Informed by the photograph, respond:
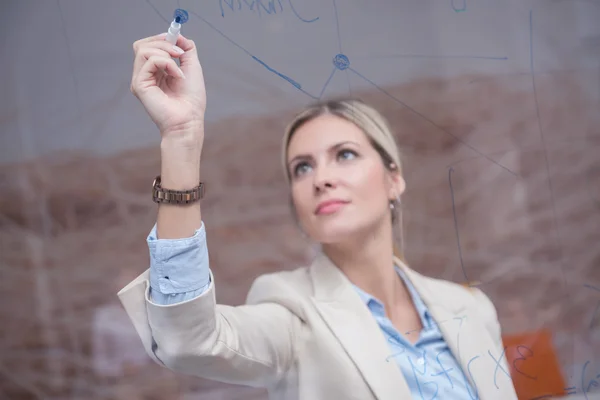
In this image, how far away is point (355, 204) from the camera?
0.85 metres

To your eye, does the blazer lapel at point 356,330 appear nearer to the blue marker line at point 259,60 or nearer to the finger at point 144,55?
the blue marker line at point 259,60

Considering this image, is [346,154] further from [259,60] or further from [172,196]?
[172,196]

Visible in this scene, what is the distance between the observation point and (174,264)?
2.13ft

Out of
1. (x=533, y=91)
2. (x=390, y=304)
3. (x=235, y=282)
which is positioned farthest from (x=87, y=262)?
(x=533, y=91)

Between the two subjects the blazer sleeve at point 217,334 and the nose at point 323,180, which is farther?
the nose at point 323,180

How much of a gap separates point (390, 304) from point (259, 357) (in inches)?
9.8

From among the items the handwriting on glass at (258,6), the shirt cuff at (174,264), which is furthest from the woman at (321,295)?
the handwriting on glass at (258,6)

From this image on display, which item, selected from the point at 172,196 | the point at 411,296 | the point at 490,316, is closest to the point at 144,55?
the point at 172,196

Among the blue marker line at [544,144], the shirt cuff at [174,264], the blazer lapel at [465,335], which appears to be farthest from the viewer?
the blue marker line at [544,144]

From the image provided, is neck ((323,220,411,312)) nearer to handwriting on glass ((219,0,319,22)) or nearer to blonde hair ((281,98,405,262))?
blonde hair ((281,98,405,262))

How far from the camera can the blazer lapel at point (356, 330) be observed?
781 millimetres

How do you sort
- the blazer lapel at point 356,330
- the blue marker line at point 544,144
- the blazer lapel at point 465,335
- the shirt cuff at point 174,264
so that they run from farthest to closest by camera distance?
the blue marker line at point 544,144 → the blazer lapel at point 465,335 → the blazer lapel at point 356,330 → the shirt cuff at point 174,264

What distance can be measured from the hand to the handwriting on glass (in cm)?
15

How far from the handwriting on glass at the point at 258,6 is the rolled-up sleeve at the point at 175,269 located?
355 mm
